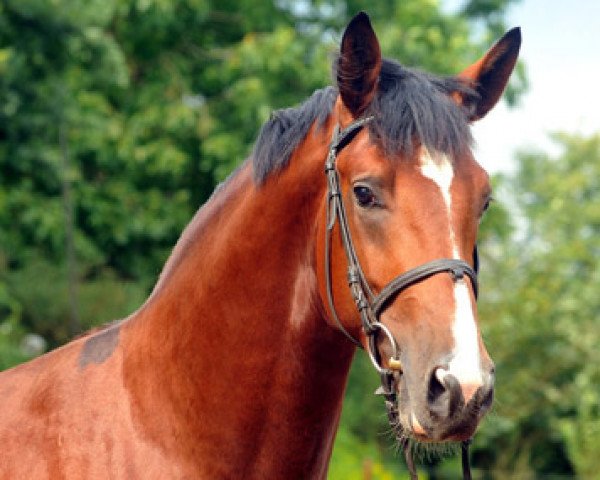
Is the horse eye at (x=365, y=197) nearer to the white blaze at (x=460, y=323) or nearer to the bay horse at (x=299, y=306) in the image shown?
the bay horse at (x=299, y=306)

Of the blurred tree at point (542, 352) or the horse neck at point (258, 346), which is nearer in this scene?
the horse neck at point (258, 346)

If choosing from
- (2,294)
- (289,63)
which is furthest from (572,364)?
(2,294)

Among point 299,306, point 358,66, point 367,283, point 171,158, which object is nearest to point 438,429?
point 367,283

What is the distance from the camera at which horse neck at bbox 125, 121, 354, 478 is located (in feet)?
9.47

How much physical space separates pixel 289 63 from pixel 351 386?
537cm

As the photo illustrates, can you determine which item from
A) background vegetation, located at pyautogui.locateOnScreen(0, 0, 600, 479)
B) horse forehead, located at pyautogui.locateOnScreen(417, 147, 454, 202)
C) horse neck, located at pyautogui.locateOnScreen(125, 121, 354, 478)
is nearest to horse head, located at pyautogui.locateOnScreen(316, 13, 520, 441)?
horse forehead, located at pyautogui.locateOnScreen(417, 147, 454, 202)

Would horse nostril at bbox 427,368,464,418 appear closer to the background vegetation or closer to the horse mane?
the horse mane

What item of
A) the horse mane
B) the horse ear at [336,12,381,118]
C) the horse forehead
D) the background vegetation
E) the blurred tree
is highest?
the horse ear at [336,12,381,118]

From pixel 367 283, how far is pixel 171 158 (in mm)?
11525

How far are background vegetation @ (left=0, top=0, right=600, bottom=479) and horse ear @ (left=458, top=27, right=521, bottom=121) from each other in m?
6.71

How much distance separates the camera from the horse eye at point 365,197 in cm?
270

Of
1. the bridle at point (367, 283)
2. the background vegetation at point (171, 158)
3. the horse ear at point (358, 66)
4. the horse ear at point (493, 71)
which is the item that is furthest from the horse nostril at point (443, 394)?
the background vegetation at point (171, 158)

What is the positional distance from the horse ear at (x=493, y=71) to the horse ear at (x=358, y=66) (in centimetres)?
39

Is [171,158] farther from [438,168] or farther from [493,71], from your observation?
[438,168]
